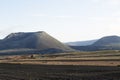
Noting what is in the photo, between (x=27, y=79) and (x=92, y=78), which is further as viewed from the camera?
(x=27, y=79)

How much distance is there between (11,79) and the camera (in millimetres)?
44844

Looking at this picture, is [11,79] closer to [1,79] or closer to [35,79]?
[1,79]

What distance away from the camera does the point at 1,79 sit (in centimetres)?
4550

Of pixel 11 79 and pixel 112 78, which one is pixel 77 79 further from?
pixel 11 79

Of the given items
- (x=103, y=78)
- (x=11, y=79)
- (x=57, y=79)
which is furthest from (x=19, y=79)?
(x=103, y=78)

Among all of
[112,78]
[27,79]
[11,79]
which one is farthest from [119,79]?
[11,79]

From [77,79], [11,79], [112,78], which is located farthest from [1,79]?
[112,78]

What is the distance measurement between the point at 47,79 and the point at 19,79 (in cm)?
412

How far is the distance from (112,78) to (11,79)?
45.2 ft

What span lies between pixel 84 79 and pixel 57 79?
363cm

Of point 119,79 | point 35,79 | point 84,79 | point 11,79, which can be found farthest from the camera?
point 11,79

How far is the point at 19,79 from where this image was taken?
144 ft

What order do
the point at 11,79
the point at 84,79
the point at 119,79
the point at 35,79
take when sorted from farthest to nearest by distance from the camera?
1. the point at 11,79
2. the point at 35,79
3. the point at 84,79
4. the point at 119,79

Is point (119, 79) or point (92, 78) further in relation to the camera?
point (92, 78)
